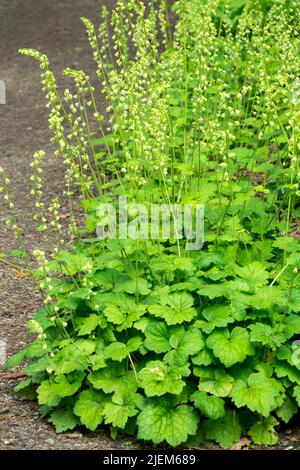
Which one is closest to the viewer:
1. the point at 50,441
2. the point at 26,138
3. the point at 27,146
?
the point at 50,441

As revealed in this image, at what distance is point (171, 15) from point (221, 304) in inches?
276

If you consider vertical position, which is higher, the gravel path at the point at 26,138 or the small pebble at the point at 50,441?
the gravel path at the point at 26,138

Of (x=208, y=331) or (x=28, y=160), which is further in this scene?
(x=28, y=160)

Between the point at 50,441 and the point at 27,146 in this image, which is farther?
the point at 27,146

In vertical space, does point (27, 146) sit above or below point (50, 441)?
above

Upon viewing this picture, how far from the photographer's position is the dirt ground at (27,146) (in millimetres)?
3535

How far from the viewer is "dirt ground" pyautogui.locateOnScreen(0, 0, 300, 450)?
11.6 ft

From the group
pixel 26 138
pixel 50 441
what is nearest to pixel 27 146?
pixel 26 138

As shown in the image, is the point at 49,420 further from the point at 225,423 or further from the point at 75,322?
the point at 225,423

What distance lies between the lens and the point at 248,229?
459cm

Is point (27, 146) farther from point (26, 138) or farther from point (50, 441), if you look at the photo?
point (50, 441)

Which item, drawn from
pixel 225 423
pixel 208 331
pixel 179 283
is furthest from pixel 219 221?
pixel 225 423

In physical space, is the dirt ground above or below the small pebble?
above

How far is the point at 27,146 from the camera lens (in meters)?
6.96
